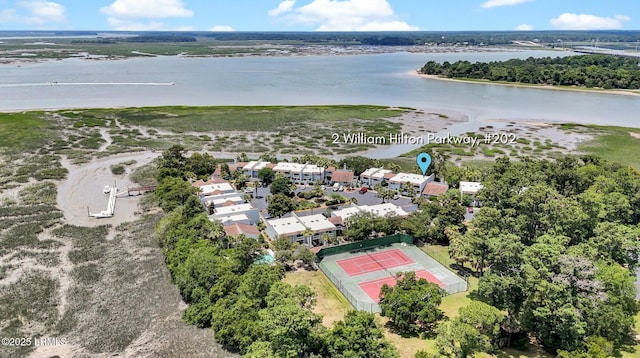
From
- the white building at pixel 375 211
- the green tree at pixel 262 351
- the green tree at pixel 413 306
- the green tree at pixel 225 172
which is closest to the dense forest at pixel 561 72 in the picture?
the green tree at pixel 225 172

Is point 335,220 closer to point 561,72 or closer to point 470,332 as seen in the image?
point 470,332

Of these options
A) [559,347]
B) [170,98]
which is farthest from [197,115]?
[559,347]

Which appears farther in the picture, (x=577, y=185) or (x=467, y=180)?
(x=467, y=180)

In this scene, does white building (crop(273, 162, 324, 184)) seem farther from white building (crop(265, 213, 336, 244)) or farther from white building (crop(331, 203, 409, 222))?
white building (crop(265, 213, 336, 244))

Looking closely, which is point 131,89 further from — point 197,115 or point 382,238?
point 382,238

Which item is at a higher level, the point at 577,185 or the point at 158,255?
the point at 577,185

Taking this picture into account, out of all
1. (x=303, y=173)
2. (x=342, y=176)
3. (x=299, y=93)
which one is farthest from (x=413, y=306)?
(x=299, y=93)

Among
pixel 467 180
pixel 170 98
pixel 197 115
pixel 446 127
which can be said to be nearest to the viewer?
→ pixel 467 180
